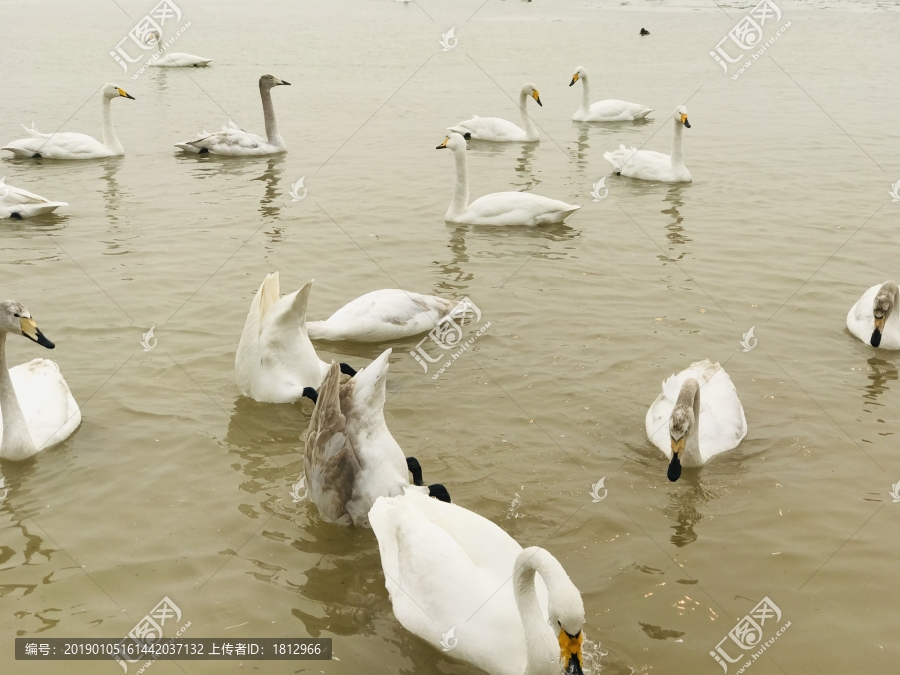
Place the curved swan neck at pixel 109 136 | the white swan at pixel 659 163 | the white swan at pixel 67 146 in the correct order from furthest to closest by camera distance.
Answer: the curved swan neck at pixel 109 136
the white swan at pixel 67 146
the white swan at pixel 659 163

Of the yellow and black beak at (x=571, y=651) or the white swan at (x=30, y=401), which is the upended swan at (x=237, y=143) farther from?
the yellow and black beak at (x=571, y=651)

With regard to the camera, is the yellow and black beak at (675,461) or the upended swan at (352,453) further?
the yellow and black beak at (675,461)

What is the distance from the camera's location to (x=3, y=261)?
10148 millimetres

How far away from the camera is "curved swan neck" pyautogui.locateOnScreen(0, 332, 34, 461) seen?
6.15 m

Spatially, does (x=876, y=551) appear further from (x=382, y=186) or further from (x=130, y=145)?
(x=130, y=145)

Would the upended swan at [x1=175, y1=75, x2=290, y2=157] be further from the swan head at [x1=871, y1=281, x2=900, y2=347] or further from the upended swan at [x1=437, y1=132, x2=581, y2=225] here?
the swan head at [x1=871, y1=281, x2=900, y2=347]

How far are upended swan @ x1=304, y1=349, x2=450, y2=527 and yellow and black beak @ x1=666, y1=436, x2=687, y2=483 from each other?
146 centimetres

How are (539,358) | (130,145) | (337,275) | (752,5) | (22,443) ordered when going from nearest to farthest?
(22,443)
(539,358)
(337,275)
(130,145)
(752,5)

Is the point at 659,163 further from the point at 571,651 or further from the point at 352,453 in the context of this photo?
the point at 571,651

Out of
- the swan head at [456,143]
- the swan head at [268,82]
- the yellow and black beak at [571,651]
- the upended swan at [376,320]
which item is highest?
the swan head at [268,82]

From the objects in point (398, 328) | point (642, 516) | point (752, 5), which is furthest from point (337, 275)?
point (752, 5)

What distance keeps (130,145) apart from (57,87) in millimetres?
6388

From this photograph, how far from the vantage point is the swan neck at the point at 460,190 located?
11.8m

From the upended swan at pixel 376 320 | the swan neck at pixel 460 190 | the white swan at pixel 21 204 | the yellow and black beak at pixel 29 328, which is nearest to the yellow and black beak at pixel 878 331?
the upended swan at pixel 376 320
